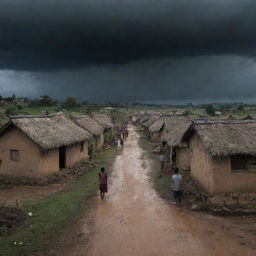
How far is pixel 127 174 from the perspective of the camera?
22625mm

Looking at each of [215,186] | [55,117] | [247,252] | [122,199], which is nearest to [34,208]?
[122,199]

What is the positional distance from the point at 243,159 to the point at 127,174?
402 inches

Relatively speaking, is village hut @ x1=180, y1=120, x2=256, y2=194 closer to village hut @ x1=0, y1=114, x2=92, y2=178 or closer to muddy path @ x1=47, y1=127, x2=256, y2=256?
muddy path @ x1=47, y1=127, x2=256, y2=256

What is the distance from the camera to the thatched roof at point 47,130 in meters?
19.2

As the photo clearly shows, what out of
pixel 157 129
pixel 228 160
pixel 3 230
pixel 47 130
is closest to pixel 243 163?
pixel 228 160

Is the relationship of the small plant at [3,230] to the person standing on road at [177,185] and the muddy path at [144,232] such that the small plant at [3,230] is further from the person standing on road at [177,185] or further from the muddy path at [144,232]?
the person standing on road at [177,185]

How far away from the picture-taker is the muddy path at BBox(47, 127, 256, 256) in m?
10.1

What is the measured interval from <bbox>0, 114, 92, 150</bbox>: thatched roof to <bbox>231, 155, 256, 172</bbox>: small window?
11121 millimetres

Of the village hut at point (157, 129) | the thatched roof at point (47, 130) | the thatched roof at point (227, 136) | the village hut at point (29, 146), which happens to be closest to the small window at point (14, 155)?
the village hut at point (29, 146)

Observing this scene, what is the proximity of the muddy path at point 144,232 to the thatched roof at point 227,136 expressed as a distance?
10.1ft

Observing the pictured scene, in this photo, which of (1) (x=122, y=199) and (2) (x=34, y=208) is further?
(1) (x=122, y=199)

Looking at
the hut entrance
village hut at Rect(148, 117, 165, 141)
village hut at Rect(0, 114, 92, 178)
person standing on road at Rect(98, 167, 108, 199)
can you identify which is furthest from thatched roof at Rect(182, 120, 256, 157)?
village hut at Rect(148, 117, 165, 141)

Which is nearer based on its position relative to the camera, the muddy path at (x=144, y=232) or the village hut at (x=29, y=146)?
the muddy path at (x=144, y=232)

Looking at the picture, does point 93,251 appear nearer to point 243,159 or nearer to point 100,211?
point 100,211
